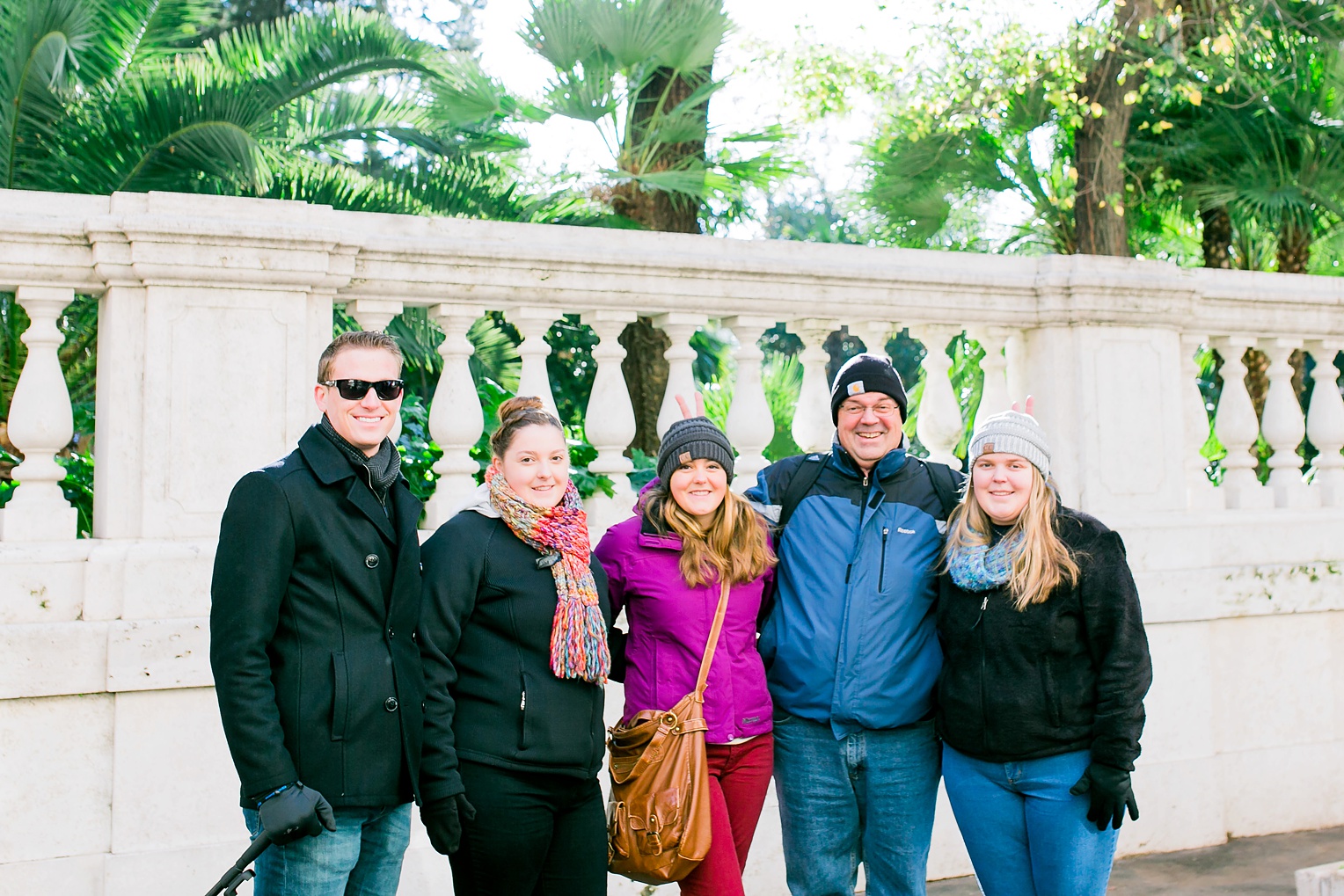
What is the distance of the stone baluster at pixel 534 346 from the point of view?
12.7 ft

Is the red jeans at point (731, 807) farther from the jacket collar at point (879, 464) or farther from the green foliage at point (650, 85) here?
the green foliage at point (650, 85)

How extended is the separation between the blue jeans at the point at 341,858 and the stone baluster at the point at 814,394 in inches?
85.2

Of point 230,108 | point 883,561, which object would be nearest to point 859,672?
point 883,561

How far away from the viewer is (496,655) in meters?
2.67

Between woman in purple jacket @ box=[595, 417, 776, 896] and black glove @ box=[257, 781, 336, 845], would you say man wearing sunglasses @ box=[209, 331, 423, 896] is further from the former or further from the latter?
woman in purple jacket @ box=[595, 417, 776, 896]

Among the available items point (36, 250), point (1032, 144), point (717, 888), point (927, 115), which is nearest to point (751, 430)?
point (717, 888)

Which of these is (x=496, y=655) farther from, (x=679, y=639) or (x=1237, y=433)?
(x=1237, y=433)

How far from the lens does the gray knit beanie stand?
2.97m

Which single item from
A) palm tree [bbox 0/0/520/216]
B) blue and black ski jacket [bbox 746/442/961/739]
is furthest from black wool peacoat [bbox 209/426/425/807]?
palm tree [bbox 0/0/520/216]

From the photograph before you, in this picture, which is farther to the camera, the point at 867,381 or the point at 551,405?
the point at 551,405

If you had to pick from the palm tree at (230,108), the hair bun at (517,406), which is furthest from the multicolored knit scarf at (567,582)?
the palm tree at (230,108)

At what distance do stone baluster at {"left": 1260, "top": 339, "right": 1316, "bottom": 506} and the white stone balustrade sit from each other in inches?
0.6

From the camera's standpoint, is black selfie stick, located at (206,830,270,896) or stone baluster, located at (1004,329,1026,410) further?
stone baluster, located at (1004,329,1026,410)

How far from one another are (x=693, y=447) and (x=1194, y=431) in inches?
112
